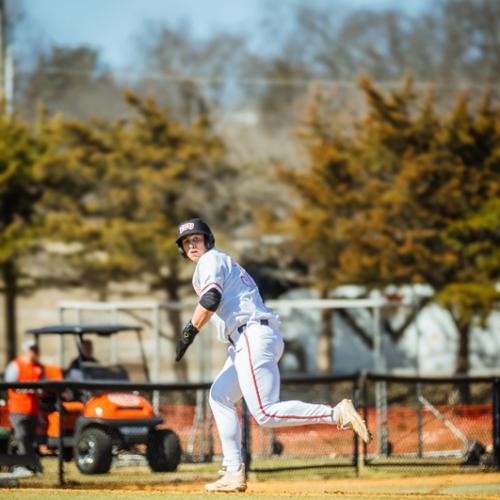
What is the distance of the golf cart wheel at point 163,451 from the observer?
14305 millimetres

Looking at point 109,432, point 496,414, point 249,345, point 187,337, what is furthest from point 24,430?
point 496,414

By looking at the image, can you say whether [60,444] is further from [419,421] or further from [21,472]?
[419,421]

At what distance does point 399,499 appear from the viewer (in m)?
8.72

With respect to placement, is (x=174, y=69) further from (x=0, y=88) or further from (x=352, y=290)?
(x=352, y=290)

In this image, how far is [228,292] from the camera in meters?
9.25

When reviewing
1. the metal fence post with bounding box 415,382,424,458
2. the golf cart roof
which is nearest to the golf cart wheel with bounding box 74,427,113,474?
the golf cart roof

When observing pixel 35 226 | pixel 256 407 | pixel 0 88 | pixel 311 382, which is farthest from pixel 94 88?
pixel 256 407

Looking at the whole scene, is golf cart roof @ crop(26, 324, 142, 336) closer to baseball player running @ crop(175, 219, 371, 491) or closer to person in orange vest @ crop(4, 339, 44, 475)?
person in orange vest @ crop(4, 339, 44, 475)

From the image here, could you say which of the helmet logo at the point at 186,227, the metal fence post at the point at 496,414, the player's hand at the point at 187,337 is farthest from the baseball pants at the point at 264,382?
the metal fence post at the point at 496,414

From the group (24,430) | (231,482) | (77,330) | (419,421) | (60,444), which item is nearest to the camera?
(231,482)

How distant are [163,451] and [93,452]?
2.73ft

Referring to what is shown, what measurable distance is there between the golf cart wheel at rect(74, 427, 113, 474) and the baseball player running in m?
4.90

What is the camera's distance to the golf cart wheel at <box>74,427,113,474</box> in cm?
1409

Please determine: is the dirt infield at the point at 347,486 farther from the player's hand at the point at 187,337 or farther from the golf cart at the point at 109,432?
the player's hand at the point at 187,337
